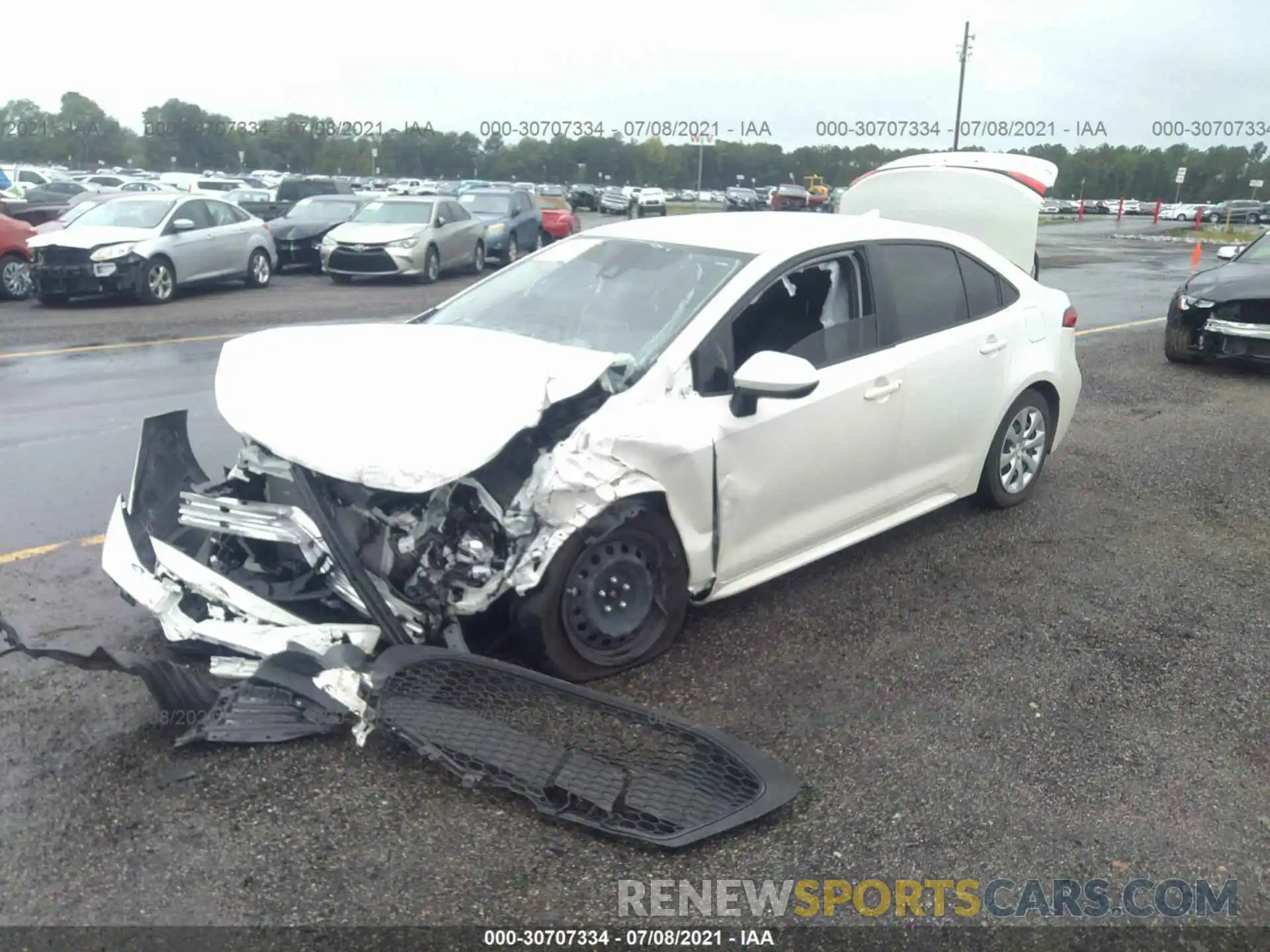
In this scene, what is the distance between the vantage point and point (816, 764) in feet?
11.8

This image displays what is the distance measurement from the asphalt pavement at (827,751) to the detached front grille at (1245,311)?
4615 mm

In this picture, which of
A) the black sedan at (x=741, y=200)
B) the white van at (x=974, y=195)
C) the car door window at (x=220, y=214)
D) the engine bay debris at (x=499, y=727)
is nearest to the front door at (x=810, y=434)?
the engine bay debris at (x=499, y=727)

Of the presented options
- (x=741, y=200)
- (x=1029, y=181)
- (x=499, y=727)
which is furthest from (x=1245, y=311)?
(x=741, y=200)

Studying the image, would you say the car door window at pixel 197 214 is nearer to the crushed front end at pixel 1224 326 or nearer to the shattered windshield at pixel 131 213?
the shattered windshield at pixel 131 213

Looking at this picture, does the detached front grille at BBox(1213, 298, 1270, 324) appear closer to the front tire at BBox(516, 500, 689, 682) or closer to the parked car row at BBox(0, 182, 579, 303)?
the front tire at BBox(516, 500, 689, 682)

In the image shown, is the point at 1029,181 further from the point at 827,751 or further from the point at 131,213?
the point at 131,213

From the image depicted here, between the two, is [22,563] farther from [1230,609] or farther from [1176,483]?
[1176,483]

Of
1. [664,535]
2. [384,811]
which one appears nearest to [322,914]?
[384,811]

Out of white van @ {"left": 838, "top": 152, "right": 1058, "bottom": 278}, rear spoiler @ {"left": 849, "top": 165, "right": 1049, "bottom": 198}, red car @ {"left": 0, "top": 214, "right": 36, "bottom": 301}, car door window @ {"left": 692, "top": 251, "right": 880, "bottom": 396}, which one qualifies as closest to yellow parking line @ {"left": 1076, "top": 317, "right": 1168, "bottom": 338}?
white van @ {"left": 838, "top": 152, "right": 1058, "bottom": 278}

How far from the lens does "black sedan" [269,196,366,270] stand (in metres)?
20.3

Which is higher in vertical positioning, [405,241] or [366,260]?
[405,241]

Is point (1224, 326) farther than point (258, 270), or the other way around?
point (258, 270)

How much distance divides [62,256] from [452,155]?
7177 cm

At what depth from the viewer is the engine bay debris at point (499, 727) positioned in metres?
3.31
